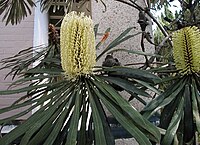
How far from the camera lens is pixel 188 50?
1.25 meters

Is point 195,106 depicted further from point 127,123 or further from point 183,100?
point 127,123

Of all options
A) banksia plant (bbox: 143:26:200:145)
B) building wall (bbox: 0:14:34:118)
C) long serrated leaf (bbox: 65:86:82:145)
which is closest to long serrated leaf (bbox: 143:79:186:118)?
banksia plant (bbox: 143:26:200:145)

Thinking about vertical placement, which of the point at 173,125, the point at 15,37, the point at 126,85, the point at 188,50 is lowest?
the point at 173,125

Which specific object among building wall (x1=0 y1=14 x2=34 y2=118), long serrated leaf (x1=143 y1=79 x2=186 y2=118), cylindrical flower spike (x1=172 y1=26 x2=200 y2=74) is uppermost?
building wall (x1=0 y1=14 x2=34 y2=118)

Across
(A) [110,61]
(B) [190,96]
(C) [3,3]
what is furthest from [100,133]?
(C) [3,3]

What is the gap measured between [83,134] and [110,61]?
0.49 m

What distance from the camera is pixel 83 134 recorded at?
1.11m

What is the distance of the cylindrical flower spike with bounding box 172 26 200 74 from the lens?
1241 mm

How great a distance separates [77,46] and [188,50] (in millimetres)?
468

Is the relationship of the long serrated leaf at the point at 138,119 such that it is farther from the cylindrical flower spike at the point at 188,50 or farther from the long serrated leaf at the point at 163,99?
the cylindrical flower spike at the point at 188,50

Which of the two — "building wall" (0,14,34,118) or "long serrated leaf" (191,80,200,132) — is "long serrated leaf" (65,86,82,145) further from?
"building wall" (0,14,34,118)

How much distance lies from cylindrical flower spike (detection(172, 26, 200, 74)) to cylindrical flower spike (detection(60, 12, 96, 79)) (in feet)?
1.23

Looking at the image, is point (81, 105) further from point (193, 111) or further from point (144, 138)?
point (193, 111)

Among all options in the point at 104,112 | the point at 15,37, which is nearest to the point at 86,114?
the point at 104,112
